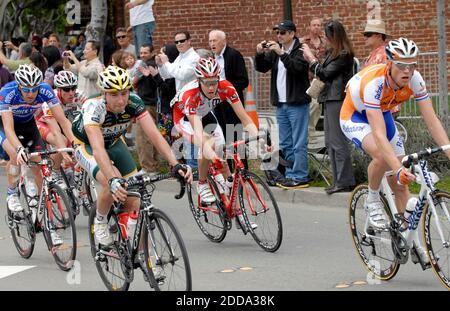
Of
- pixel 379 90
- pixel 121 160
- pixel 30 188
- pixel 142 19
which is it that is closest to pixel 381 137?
pixel 379 90

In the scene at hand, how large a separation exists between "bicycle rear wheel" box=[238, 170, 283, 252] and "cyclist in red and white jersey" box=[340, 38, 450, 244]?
5.20ft

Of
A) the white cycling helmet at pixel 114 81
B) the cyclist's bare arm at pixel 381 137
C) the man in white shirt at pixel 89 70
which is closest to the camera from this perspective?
the cyclist's bare arm at pixel 381 137

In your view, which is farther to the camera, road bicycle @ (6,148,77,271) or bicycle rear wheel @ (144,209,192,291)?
road bicycle @ (6,148,77,271)

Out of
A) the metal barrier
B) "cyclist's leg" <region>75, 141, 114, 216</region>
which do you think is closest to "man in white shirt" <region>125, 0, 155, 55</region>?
the metal barrier

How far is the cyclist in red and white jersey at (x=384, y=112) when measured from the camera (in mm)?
8312

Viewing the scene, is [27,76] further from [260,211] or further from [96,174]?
[260,211]

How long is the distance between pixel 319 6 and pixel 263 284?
13.4m

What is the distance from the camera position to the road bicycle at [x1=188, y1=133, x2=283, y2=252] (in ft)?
34.3

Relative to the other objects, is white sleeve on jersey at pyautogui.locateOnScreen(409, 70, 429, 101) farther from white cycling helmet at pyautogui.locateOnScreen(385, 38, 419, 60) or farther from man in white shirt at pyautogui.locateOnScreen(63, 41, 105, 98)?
man in white shirt at pyautogui.locateOnScreen(63, 41, 105, 98)

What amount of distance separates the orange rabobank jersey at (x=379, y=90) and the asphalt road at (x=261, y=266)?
1468 millimetres

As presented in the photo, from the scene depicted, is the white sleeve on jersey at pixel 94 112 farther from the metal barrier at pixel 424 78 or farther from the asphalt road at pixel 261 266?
the metal barrier at pixel 424 78

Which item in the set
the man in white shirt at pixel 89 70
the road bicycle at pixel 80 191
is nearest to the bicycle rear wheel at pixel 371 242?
the road bicycle at pixel 80 191

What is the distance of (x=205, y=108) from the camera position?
11.2 metres

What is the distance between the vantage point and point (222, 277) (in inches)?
372
